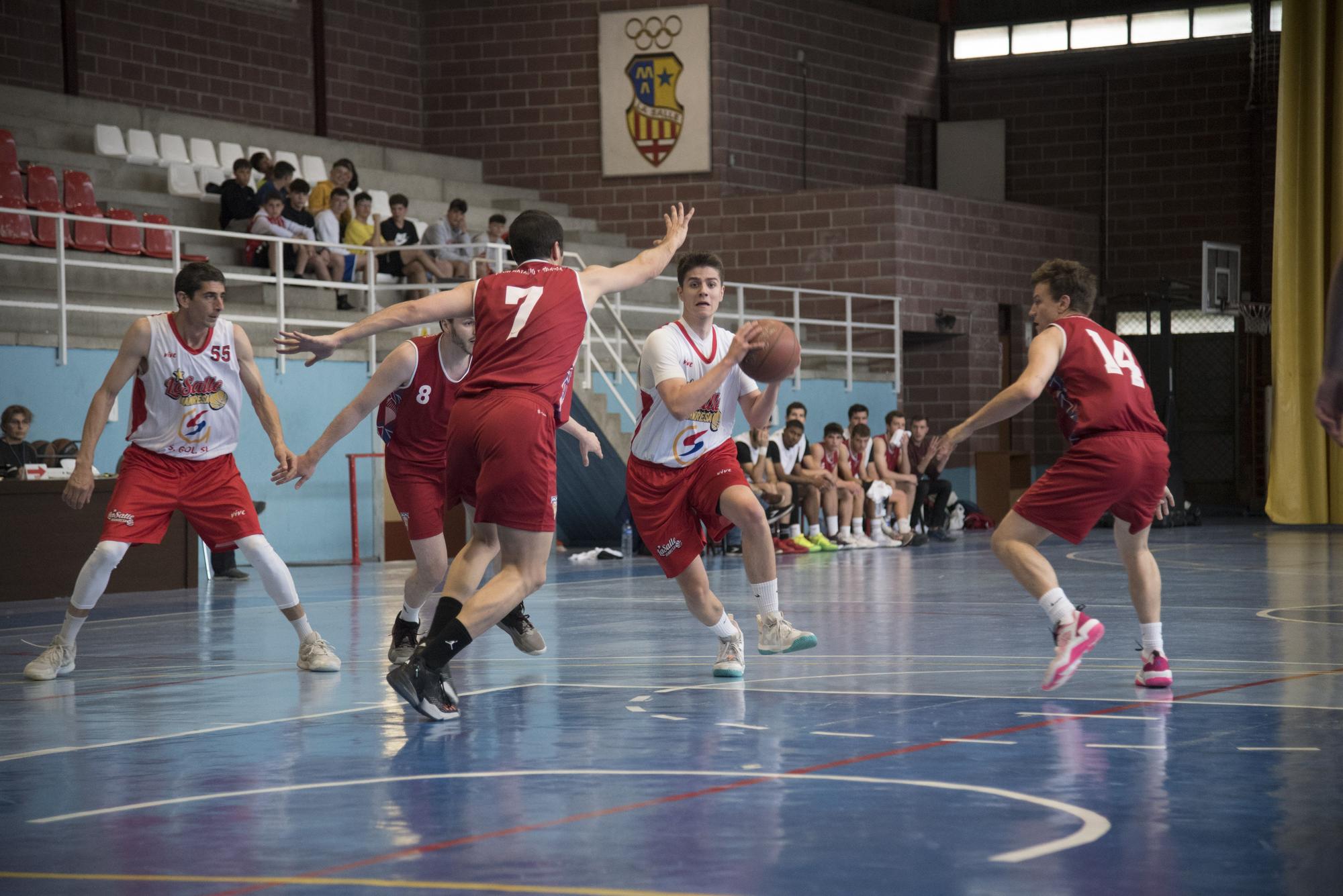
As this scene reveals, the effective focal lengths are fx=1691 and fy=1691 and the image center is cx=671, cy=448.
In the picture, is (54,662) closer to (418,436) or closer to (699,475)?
(418,436)

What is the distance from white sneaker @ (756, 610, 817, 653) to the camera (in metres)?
6.90

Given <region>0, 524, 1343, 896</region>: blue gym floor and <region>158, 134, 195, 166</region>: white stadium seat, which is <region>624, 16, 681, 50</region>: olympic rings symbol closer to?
<region>158, 134, 195, 166</region>: white stadium seat

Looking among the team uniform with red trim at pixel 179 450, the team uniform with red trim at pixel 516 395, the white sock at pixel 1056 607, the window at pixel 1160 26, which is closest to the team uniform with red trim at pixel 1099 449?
the white sock at pixel 1056 607

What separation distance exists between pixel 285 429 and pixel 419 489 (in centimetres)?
793

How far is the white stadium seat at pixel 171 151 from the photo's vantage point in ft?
59.9

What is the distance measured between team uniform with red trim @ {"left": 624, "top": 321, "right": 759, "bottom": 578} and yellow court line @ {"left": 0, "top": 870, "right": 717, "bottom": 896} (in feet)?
10.7

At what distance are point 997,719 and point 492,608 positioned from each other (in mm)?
1747

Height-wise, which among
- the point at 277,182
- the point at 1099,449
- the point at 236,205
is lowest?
the point at 1099,449

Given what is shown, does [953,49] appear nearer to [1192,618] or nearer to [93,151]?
[93,151]

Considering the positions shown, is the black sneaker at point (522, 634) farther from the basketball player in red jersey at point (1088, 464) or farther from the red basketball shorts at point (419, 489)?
the basketball player in red jersey at point (1088, 464)

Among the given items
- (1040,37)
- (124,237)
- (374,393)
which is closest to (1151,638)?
(374,393)

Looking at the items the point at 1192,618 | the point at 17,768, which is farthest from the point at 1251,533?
the point at 17,768

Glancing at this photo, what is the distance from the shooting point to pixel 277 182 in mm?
17500

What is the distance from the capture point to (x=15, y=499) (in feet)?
37.7
